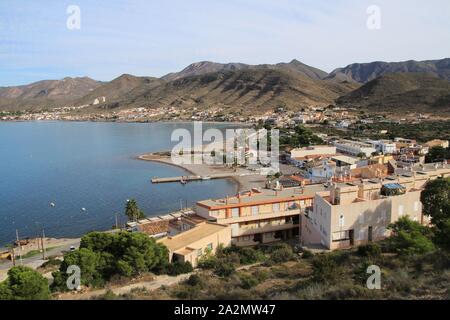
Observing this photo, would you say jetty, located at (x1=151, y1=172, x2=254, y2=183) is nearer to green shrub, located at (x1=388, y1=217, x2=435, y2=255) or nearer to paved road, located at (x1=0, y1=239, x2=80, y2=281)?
paved road, located at (x1=0, y1=239, x2=80, y2=281)

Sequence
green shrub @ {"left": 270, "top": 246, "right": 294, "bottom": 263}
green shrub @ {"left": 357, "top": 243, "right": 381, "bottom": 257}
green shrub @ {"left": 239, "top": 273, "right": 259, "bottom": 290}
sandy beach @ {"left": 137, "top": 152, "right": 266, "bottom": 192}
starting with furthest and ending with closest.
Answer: sandy beach @ {"left": 137, "top": 152, "right": 266, "bottom": 192} → green shrub @ {"left": 270, "top": 246, "right": 294, "bottom": 263} → green shrub @ {"left": 357, "top": 243, "right": 381, "bottom": 257} → green shrub @ {"left": 239, "top": 273, "right": 259, "bottom": 290}

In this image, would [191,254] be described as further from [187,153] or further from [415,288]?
[187,153]

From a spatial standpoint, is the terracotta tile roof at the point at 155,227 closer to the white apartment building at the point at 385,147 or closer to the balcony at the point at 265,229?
the balcony at the point at 265,229

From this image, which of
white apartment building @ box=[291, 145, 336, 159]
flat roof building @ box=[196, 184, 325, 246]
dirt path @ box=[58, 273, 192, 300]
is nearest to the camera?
dirt path @ box=[58, 273, 192, 300]

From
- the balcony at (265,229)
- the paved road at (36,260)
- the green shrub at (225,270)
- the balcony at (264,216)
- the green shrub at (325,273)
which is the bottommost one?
the paved road at (36,260)

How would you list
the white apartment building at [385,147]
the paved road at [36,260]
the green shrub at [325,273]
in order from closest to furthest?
1. the green shrub at [325,273]
2. the paved road at [36,260]
3. the white apartment building at [385,147]

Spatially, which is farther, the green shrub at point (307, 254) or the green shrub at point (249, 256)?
the green shrub at point (307, 254)

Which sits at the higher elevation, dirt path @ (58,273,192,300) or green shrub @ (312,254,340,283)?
green shrub @ (312,254,340,283)

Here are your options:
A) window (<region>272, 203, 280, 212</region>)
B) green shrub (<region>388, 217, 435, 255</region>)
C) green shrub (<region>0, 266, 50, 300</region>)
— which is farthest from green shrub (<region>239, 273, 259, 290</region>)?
window (<region>272, 203, 280, 212</region>)

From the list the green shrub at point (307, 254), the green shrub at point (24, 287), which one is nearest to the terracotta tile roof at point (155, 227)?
the green shrub at point (307, 254)
